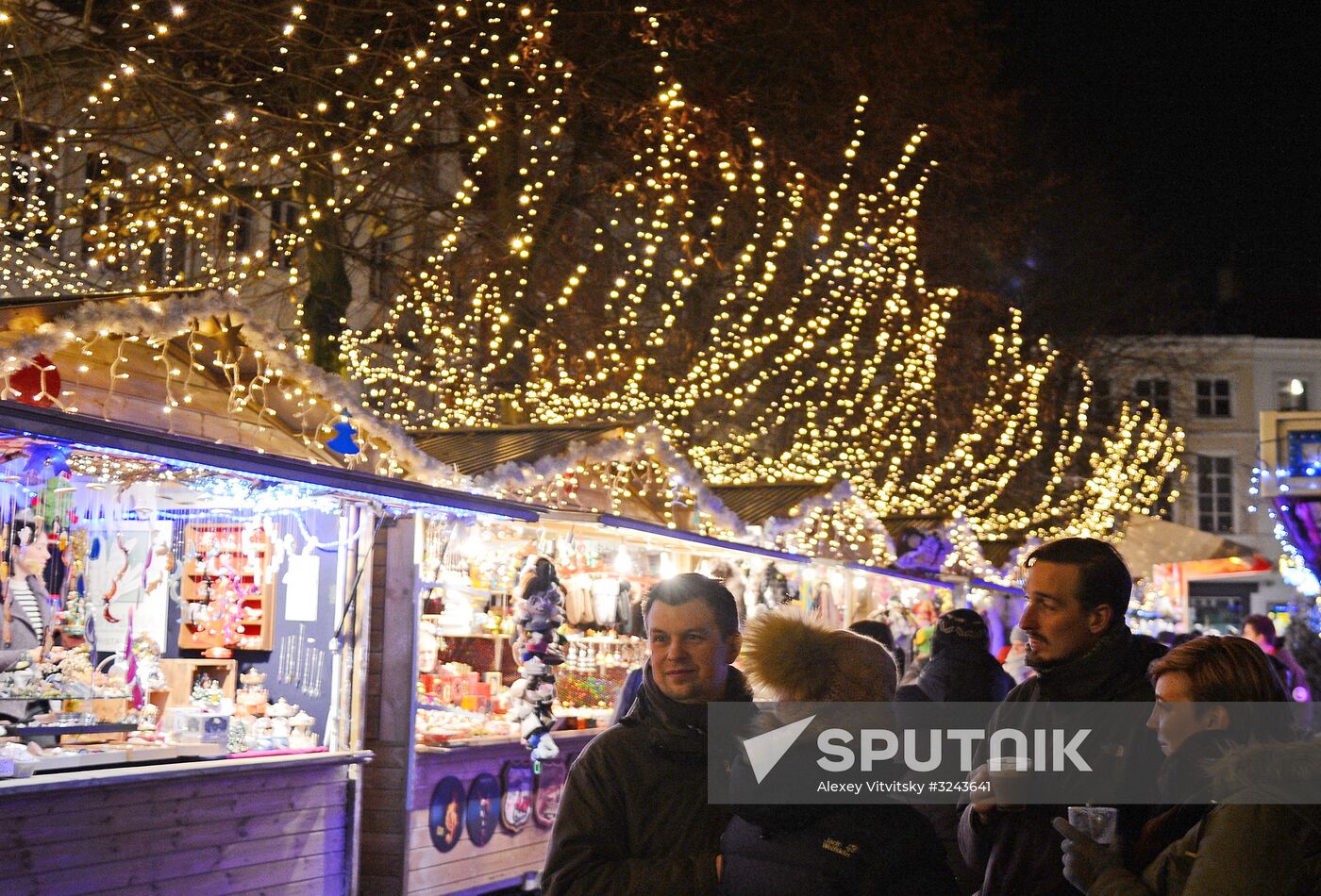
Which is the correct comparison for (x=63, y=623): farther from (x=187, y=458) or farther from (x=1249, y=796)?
(x=1249, y=796)

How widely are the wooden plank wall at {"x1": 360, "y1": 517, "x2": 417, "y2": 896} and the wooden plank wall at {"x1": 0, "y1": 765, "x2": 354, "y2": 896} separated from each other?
28 cm

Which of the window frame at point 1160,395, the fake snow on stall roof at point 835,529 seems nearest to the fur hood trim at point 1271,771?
the fake snow on stall roof at point 835,529

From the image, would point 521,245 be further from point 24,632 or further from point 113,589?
point 24,632

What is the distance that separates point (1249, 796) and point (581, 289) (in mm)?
13595

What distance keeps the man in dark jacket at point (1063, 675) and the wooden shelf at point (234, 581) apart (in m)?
5.06

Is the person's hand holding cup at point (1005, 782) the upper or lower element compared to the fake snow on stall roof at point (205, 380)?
lower

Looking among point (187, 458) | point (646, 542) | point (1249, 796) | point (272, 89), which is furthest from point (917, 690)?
point (272, 89)

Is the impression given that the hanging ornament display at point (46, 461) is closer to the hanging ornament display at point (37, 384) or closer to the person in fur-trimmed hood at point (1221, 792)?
the hanging ornament display at point (37, 384)

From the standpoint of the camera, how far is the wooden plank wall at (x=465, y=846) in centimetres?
743

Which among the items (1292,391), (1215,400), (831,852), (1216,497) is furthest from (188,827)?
(1292,391)

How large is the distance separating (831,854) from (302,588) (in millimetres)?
5494

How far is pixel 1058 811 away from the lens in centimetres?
307

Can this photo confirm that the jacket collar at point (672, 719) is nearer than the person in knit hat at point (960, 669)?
Yes

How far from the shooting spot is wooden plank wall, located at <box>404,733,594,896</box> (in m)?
7.43
